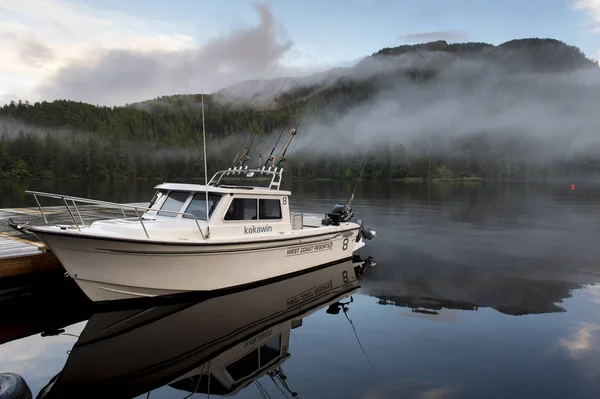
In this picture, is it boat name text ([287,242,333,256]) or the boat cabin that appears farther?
boat name text ([287,242,333,256])

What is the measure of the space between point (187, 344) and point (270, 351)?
66.6 inches

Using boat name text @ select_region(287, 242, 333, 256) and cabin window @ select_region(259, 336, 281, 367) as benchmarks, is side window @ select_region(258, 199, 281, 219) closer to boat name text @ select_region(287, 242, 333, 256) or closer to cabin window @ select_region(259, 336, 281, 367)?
boat name text @ select_region(287, 242, 333, 256)

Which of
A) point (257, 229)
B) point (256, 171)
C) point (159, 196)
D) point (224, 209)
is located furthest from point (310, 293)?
point (159, 196)

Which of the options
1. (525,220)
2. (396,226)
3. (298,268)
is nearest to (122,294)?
(298,268)

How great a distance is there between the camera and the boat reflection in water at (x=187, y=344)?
704 cm

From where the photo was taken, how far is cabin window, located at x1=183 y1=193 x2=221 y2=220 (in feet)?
37.1

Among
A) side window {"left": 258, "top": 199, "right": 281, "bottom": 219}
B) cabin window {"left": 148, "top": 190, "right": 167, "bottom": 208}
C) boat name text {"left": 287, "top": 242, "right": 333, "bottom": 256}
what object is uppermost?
cabin window {"left": 148, "top": 190, "right": 167, "bottom": 208}

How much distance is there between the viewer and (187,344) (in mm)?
8430

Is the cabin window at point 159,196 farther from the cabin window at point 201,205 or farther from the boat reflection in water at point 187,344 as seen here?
the boat reflection in water at point 187,344

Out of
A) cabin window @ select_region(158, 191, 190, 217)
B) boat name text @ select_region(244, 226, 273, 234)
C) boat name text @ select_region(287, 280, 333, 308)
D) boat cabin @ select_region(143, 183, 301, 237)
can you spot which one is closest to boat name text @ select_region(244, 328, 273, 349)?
boat name text @ select_region(287, 280, 333, 308)

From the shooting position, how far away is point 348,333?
30.8 ft

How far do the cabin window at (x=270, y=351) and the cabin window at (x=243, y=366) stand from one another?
0.45 feet

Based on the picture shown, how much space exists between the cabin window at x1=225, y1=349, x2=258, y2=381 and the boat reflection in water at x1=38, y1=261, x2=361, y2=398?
0.06ft

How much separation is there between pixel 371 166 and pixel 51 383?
166 meters
